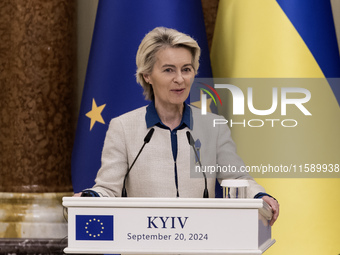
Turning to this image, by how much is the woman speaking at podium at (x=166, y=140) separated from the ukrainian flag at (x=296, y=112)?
32.8 inches

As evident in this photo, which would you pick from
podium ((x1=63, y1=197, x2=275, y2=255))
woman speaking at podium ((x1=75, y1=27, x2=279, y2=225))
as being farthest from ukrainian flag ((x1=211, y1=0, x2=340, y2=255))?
podium ((x1=63, y1=197, x2=275, y2=255))

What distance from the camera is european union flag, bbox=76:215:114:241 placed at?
4.19 feet

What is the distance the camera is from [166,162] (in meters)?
1.80

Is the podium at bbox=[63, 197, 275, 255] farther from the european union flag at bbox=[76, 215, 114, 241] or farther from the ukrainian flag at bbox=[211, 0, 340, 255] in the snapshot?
the ukrainian flag at bbox=[211, 0, 340, 255]

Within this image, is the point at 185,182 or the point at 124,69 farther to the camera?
the point at 124,69

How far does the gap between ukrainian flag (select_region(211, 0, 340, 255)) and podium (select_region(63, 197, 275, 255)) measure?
142cm

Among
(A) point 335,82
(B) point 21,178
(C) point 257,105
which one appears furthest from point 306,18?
(B) point 21,178

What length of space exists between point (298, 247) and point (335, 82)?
862mm

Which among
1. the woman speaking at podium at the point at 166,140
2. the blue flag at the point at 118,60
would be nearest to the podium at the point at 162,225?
the woman speaking at podium at the point at 166,140

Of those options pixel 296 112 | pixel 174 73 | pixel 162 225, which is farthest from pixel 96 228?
pixel 296 112

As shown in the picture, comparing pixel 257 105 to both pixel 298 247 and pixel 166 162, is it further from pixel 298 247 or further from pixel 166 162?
pixel 166 162

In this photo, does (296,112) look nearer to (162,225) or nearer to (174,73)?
(174,73)

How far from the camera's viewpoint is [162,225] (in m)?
1.28

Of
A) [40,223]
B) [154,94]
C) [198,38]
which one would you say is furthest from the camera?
[40,223]
